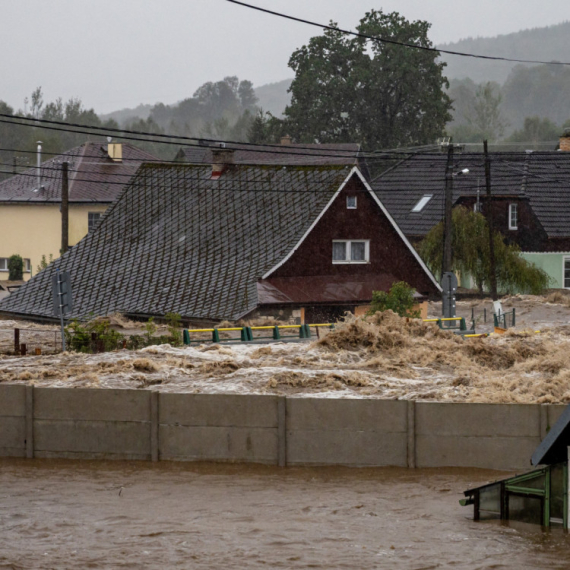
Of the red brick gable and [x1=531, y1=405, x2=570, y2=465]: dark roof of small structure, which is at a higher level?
the red brick gable

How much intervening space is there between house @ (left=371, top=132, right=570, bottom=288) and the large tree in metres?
18.5

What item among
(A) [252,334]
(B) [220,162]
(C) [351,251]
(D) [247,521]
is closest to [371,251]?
(C) [351,251]

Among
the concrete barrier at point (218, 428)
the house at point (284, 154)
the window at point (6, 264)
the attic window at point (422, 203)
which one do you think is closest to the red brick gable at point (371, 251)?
the concrete barrier at point (218, 428)

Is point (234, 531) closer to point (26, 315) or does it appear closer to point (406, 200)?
point (26, 315)

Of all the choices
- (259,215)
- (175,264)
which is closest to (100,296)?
(175,264)

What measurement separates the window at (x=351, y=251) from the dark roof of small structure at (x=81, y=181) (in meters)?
25.4

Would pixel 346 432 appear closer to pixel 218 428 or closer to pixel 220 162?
pixel 218 428

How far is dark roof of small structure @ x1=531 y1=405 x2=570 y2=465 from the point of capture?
543 inches

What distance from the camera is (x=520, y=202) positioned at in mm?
53469

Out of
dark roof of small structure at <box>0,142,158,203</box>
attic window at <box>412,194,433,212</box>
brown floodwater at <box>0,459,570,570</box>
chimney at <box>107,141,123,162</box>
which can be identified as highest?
chimney at <box>107,141,123,162</box>

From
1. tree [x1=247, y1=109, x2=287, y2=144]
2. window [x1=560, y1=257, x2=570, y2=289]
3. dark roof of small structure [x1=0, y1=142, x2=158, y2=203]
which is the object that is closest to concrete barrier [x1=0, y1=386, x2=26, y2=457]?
window [x1=560, y1=257, x2=570, y2=289]

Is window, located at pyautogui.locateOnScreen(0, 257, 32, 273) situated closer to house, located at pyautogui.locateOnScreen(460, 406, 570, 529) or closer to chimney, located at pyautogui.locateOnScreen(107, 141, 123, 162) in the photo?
chimney, located at pyautogui.locateOnScreen(107, 141, 123, 162)

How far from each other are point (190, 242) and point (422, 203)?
2284 cm

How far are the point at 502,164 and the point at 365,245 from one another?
2162 centimetres
